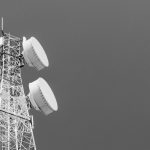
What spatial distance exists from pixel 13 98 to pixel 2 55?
3.36 m

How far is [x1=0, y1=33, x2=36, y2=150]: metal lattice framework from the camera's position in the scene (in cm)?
2930

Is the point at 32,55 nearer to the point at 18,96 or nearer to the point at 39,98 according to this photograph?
the point at 18,96

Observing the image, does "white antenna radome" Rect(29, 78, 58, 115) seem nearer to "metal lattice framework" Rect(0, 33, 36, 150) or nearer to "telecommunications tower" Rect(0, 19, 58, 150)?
"telecommunications tower" Rect(0, 19, 58, 150)

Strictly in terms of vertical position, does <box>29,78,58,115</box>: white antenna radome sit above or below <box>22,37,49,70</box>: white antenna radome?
below

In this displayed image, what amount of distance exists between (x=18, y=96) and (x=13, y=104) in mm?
1361

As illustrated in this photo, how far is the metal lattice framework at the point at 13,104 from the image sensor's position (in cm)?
2930

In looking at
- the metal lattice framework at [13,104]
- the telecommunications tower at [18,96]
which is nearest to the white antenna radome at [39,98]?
the telecommunications tower at [18,96]

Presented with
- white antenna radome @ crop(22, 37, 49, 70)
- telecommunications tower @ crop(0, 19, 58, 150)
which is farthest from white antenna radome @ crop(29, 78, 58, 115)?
white antenna radome @ crop(22, 37, 49, 70)

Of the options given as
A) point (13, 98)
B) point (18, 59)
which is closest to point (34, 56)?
point (18, 59)

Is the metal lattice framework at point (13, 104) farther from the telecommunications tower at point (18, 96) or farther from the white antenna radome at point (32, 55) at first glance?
the white antenna radome at point (32, 55)

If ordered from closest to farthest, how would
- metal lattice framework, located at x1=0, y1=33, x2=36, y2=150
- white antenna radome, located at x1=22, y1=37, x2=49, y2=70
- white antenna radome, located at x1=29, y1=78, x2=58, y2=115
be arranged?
1. metal lattice framework, located at x1=0, y1=33, x2=36, y2=150
2. white antenna radome, located at x1=29, y1=78, x2=58, y2=115
3. white antenna radome, located at x1=22, y1=37, x2=49, y2=70

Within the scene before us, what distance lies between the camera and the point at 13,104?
30.9 m

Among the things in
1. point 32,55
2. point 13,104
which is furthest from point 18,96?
point 32,55

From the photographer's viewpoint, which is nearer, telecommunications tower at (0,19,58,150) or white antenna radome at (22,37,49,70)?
telecommunications tower at (0,19,58,150)
